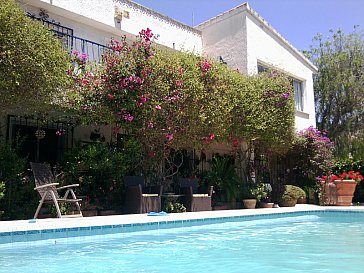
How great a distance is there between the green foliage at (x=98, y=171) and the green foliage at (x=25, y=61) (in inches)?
62.5

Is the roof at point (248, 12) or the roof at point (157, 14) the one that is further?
the roof at point (248, 12)

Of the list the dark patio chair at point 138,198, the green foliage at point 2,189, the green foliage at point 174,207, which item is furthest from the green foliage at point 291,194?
the green foliage at point 2,189

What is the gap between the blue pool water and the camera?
4.72m

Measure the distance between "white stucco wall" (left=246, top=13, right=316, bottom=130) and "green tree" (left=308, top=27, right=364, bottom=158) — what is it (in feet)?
9.44

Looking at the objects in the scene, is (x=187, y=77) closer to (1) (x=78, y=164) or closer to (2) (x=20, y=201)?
(1) (x=78, y=164)

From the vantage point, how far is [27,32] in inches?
306

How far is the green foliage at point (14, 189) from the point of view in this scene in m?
7.92

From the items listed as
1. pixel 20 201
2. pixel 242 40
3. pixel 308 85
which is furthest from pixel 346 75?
pixel 20 201

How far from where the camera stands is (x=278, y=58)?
55.8 feet

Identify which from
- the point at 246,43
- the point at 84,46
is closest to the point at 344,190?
the point at 246,43

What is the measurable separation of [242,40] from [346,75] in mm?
8037

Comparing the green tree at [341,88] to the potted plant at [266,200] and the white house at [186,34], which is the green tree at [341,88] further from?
the potted plant at [266,200]

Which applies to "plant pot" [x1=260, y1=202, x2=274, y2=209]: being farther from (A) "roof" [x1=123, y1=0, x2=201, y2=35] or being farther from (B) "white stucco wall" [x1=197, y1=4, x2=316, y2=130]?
(A) "roof" [x1=123, y1=0, x2=201, y2=35]

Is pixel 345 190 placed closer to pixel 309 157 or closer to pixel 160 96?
pixel 309 157
